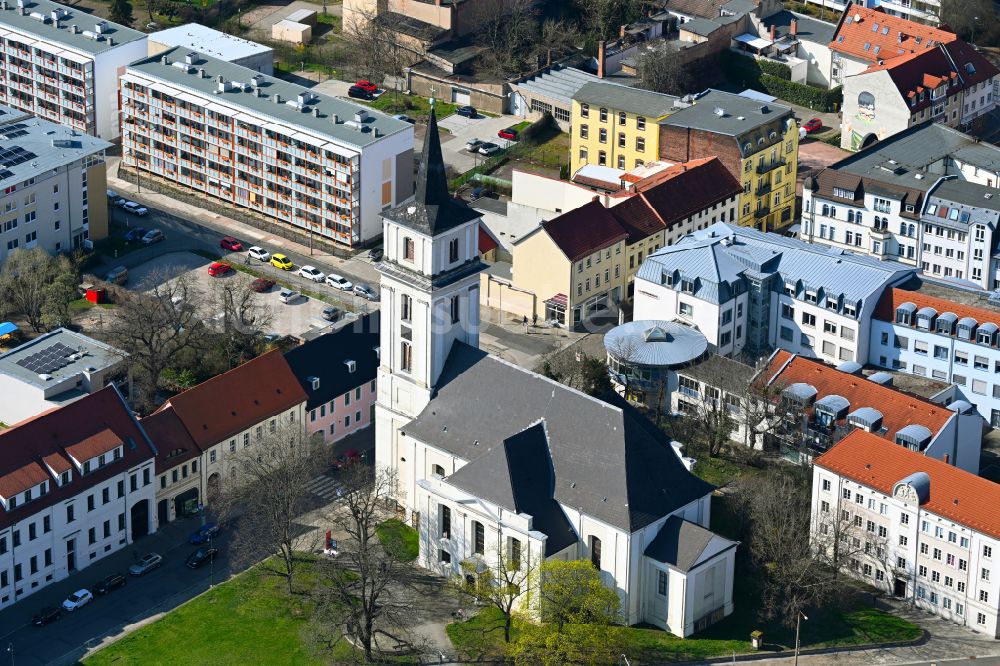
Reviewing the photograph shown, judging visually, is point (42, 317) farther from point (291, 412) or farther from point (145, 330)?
point (291, 412)

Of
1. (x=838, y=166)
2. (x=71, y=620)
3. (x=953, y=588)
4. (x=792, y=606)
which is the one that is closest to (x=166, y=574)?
(x=71, y=620)

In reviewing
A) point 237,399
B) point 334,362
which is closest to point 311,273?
point 334,362

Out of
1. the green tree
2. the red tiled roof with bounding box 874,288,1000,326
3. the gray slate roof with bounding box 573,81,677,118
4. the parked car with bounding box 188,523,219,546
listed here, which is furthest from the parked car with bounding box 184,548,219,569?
the gray slate roof with bounding box 573,81,677,118

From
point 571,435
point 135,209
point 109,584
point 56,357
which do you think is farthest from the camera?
point 135,209

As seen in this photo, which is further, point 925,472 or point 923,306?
point 923,306

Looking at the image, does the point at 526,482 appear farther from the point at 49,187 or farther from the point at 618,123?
the point at 618,123
